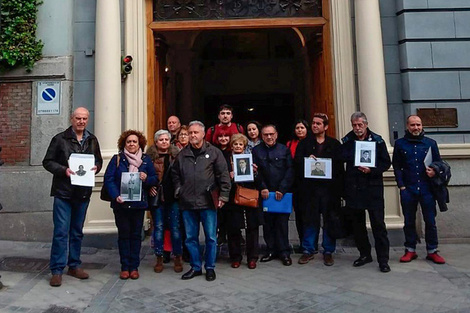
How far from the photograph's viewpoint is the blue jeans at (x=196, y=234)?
5562mm

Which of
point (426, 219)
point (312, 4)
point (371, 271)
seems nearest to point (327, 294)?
point (371, 271)

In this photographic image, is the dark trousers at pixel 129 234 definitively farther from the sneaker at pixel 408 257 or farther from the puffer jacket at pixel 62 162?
the sneaker at pixel 408 257

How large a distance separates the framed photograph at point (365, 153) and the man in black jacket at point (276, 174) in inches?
38.3

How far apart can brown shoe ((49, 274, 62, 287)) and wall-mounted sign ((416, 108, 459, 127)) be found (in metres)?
6.43

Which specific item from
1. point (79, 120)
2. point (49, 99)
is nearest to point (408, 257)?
point (79, 120)

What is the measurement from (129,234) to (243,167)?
178 cm

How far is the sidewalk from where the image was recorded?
4.56 meters

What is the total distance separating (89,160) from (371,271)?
4.08 meters

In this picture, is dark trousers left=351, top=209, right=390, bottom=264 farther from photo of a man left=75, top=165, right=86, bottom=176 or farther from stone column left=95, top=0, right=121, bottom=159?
stone column left=95, top=0, right=121, bottom=159

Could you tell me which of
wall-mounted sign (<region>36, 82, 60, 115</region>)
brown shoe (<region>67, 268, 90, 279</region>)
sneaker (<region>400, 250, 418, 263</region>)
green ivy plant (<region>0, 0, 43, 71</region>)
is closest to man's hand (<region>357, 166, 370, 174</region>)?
sneaker (<region>400, 250, 418, 263</region>)

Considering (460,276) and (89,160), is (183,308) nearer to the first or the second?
(89,160)

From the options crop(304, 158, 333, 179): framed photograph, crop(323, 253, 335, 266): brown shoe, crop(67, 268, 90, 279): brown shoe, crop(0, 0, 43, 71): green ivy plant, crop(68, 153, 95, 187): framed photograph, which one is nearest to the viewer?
crop(68, 153, 95, 187): framed photograph

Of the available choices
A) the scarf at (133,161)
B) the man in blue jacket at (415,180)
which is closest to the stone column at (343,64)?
the man in blue jacket at (415,180)

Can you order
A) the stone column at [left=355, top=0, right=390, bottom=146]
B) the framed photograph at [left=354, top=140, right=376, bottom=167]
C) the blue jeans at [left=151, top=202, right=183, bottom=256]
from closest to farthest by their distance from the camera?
the framed photograph at [left=354, top=140, right=376, bottom=167]
the blue jeans at [left=151, top=202, right=183, bottom=256]
the stone column at [left=355, top=0, right=390, bottom=146]
